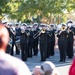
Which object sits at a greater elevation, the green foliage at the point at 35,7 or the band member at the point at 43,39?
the green foliage at the point at 35,7

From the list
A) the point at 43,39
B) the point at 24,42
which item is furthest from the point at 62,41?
the point at 24,42

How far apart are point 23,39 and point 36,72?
37.3 ft

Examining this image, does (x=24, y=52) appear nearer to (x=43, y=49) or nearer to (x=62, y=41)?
(x=43, y=49)

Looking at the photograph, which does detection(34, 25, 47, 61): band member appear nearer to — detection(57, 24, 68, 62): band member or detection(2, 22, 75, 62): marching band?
detection(2, 22, 75, 62): marching band

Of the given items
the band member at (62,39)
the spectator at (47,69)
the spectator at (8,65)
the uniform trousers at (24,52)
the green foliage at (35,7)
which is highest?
the green foliage at (35,7)

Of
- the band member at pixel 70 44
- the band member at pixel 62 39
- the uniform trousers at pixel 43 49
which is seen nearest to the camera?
the band member at pixel 62 39

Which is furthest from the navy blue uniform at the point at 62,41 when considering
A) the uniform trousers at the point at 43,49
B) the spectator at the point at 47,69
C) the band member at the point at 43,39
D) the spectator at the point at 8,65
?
the spectator at the point at 8,65

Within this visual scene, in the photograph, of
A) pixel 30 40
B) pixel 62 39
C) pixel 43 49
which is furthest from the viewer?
pixel 30 40

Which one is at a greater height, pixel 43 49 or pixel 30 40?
pixel 30 40

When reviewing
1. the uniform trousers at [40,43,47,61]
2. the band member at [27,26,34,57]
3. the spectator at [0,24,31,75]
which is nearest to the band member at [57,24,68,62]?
the uniform trousers at [40,43,47,61]

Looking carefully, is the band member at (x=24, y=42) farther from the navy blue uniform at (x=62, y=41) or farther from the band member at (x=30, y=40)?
the navy blue uniform at (x=62, y=41)

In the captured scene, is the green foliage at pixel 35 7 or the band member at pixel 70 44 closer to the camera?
the band member at pixel 70 44

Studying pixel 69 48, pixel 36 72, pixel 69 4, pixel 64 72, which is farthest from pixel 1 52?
pixel 69 4

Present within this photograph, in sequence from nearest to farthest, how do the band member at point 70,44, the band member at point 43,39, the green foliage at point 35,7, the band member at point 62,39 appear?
the band member at point 62,39 < the band member at point 43,39 < the band member at point 70,44 < the green foliage at point 35,7
